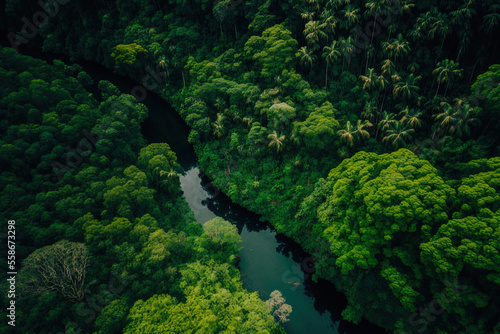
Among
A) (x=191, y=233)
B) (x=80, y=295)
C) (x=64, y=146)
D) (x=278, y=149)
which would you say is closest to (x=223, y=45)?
(x=278, y=149)

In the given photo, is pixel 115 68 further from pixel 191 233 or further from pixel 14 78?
pixel 191 233

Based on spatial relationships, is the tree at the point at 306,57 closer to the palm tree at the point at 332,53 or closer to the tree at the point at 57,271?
the palm tree at the point at 332,53

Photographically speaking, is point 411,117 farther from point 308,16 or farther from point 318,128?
point 308,16

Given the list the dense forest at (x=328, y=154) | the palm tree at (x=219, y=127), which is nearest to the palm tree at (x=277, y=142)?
the dense forest at (x=328, y=154)

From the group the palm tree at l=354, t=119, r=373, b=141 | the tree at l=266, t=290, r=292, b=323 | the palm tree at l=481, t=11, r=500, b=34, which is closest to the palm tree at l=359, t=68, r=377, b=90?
the palm tree at l=354, t=119, r=373, b=141

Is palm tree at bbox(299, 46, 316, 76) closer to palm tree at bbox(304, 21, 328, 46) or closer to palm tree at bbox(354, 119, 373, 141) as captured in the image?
palm tree at bbox(304, 21, 328, 46)
